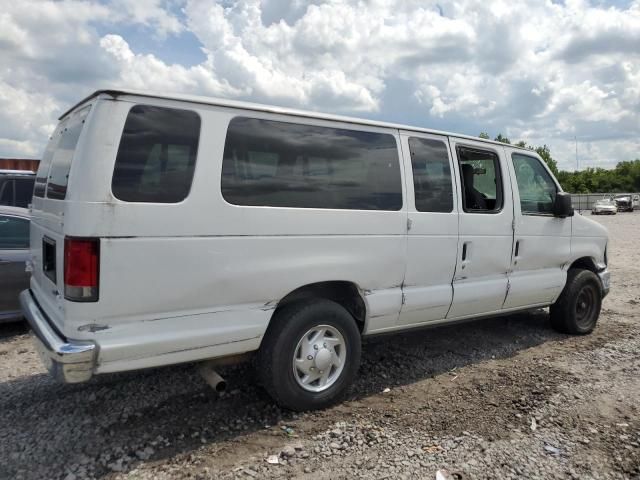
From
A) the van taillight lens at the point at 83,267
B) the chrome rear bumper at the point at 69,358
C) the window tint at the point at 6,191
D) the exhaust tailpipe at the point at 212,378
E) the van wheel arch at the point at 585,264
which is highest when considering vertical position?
the window tint at the point at 6,191

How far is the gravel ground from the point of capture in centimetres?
306

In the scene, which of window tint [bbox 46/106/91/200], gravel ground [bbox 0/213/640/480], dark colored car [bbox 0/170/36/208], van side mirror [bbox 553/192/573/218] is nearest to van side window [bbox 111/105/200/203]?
window tint [bbox 46/106/91/200]

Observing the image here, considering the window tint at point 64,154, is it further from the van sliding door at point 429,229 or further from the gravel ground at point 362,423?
the van sliding door at point 429,229

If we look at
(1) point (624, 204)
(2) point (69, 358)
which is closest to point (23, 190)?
(2) point (69, 358)

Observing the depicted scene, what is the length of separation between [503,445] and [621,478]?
2.25 ft

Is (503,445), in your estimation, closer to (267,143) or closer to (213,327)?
(213,327)

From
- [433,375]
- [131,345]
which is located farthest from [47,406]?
[433,375]

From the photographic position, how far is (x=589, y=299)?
5.97 m

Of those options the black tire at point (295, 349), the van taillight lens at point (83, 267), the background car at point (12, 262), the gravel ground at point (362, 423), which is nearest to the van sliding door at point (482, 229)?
the gravel ground at point (362, 423)

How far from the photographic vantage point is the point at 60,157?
351cm

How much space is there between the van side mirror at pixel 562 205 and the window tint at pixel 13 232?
596cm

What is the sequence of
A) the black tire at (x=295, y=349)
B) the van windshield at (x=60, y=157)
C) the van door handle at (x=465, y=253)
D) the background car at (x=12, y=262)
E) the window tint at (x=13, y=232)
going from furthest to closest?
the window tint at (x=13, y=232) < the background car at (x=12, y=262) < the van door handle at (x=465, y=253) < the black tire at (x=295, y=349) < the van windshield at (x=60, y=157)

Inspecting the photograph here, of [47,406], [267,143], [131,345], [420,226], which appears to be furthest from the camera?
[420,226]

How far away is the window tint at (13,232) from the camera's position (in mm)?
5613
